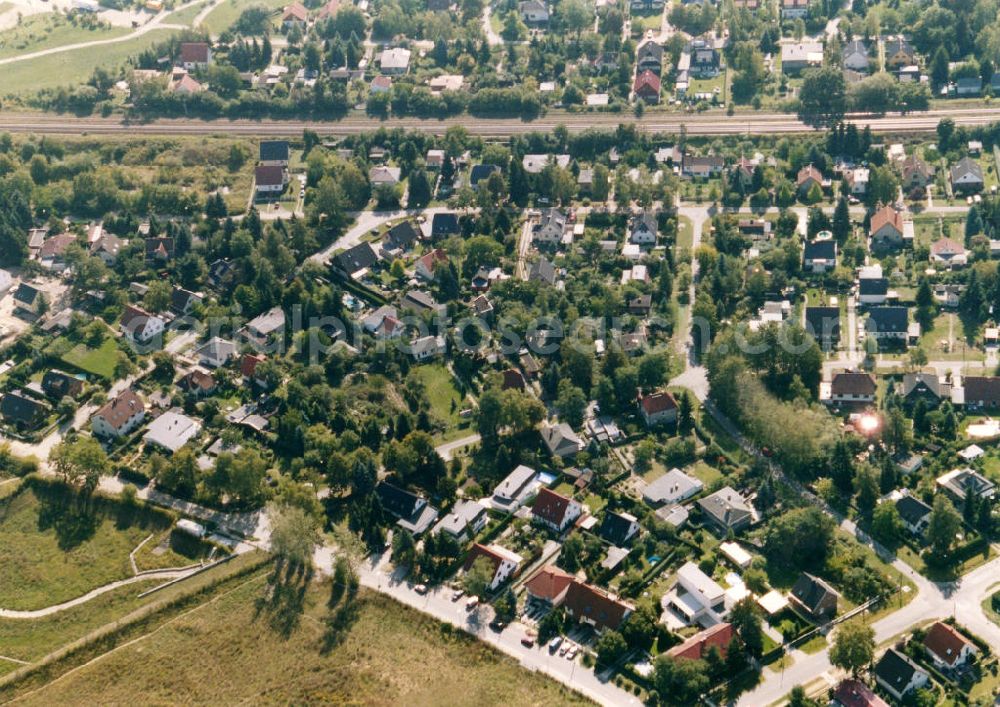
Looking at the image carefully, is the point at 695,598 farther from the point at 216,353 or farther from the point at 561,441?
the point at 216,353

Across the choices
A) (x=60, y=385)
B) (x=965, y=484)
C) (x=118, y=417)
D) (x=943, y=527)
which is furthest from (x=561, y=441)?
(x=60, y=385)

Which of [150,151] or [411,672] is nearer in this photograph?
[411,672]

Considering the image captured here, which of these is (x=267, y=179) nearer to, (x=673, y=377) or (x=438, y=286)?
(x=438, y=286)

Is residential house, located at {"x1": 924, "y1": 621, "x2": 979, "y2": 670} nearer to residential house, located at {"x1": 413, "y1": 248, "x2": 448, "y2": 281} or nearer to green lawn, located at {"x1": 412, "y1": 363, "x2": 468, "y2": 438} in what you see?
green lawn, located at {"x1": 412, "y1": 363, "x2": 468, "y2": 438}

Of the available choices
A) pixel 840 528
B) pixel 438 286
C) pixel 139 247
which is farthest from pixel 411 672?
pixel 139 247

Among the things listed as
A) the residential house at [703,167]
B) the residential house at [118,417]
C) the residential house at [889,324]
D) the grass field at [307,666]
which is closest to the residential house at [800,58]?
the residential house at [703,167]
